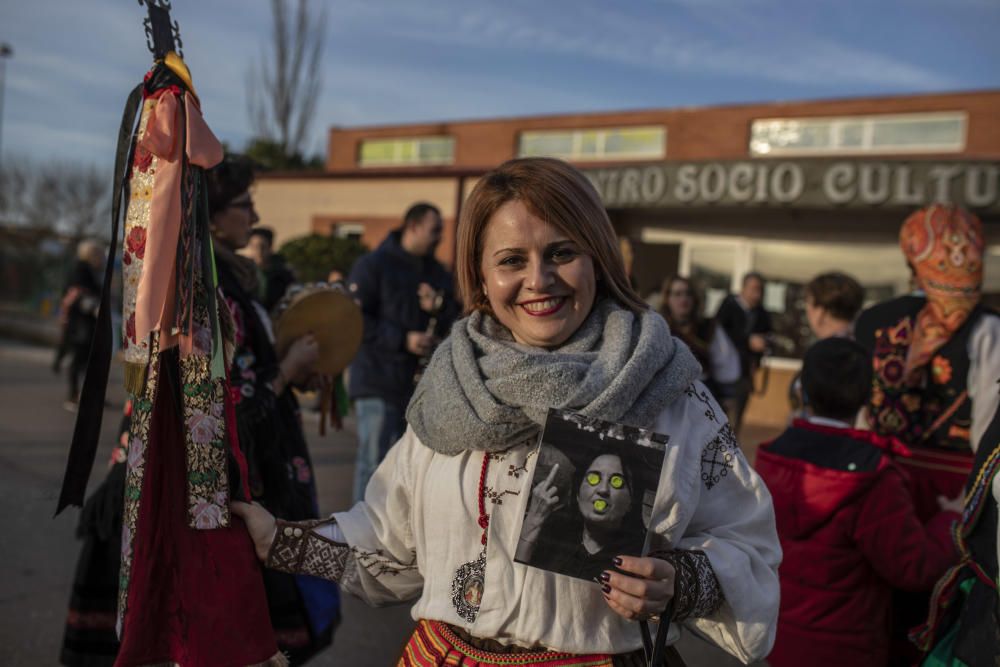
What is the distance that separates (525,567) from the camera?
1693mm

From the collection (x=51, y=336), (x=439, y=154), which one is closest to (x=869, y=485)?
(x=51, y=336)

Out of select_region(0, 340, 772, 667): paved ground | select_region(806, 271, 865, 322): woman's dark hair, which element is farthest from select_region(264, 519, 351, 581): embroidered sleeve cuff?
select_region(806, 271, 865, 322): woman's dark hair

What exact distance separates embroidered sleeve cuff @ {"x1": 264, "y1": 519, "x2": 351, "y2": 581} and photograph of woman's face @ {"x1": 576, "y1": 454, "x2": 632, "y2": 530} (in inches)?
27.5

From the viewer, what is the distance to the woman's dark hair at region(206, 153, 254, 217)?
2.95 meters

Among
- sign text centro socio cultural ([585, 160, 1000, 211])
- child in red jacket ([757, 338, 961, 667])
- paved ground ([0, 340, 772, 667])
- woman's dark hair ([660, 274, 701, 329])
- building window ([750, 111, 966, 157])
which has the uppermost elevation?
building window ([750, 111, 966, 157])

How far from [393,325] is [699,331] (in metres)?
2.78

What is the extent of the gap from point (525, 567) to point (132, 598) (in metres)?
0.92

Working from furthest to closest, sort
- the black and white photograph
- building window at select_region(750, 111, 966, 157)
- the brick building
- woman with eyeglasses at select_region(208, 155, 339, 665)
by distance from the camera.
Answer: building window at select_region(750, 111, 966, 157) → the brick building → woman with eyeglasses at select_region(208, 155, 339, 665) → the black and white photograph

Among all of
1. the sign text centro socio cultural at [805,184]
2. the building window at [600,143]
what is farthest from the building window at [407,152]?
the sign text centro socio cultural at [805,184]

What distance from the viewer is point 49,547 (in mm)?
5180

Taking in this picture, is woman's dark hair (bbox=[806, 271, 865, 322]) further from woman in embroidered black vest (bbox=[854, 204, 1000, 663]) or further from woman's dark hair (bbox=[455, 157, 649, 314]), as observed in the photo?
woman's dark hair (bbox=[455, 157, 649, 314])

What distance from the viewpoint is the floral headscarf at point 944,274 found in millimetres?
3438

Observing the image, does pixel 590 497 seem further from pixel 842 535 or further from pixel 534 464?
pixel 842 535

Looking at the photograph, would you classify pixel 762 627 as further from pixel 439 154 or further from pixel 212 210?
pixel 439 154
